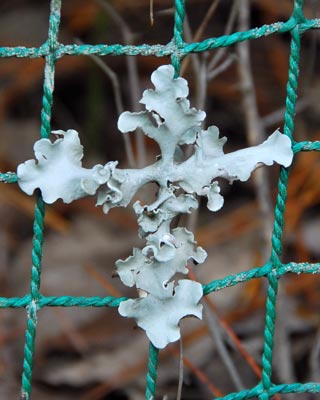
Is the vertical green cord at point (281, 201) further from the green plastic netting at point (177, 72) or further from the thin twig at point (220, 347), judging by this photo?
the thin twig at point (220, 347)

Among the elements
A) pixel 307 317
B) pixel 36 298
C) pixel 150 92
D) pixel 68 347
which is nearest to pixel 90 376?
pixel 68 347

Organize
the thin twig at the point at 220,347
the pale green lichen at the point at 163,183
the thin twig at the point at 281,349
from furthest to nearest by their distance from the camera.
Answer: the thin twig at the point at 281,349, the thin twig at the point at 220,347, the pale green lichen at the point at 163,183

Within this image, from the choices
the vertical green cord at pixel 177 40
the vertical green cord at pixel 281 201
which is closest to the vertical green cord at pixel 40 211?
the vertical green cord at pixel 177 40

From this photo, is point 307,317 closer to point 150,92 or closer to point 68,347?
point 68,347

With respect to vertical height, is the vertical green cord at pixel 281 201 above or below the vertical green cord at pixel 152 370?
above

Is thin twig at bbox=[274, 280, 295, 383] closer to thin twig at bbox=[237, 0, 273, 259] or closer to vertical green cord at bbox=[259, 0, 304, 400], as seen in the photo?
thin twig at bbox=[237, 0, 273, 259]

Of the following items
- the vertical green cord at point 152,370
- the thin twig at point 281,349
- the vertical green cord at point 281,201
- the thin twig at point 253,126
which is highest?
the thin twig at point 253,126

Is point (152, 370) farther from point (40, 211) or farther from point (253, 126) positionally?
point (253, 126)

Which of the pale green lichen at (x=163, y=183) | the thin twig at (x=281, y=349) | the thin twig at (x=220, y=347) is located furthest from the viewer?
the thin twig at (x=281, y=349)

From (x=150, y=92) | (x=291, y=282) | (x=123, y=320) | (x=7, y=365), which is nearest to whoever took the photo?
(x=150, y=92)

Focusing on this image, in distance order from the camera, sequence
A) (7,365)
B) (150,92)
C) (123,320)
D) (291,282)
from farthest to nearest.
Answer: (291,282), (123,320), (7,365), (150,92)
